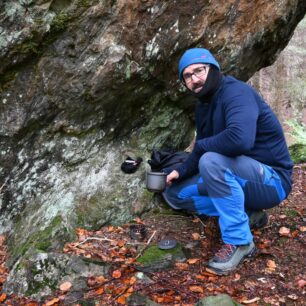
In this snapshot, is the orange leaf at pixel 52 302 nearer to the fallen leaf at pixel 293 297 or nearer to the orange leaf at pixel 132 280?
the orange leaf at pixel 132 280

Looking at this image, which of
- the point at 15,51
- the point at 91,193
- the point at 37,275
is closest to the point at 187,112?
the point at 91,193

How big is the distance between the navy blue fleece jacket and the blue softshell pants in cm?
11

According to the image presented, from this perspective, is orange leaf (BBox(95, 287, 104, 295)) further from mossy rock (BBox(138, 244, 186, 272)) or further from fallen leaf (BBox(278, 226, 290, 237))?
fallen leaf (BBox(278, 226, 290, 237))

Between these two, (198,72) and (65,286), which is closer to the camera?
(65,286)

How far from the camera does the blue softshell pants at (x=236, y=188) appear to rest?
162 inches

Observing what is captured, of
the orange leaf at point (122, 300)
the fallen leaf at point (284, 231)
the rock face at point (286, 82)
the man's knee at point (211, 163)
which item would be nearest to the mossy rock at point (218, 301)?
the orange leaf at point (122, 300)

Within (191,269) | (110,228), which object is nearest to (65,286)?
(110,228)

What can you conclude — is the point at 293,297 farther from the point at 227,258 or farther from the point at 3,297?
the point at 3,297

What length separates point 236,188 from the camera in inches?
163

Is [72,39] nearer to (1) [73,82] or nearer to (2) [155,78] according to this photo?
(1) [73,82]

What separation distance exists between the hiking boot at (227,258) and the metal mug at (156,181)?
1.05 meters

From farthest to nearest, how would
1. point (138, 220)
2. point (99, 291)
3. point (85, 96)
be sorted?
point (138, 220), point (85, 96), point (99, 291)

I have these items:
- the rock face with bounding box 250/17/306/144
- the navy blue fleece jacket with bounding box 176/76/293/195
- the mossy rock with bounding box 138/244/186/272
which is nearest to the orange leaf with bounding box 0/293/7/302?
the mossy rock with bounding box 138/244/186/272

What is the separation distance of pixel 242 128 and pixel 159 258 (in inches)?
63.3
